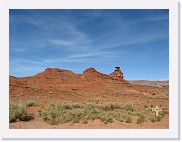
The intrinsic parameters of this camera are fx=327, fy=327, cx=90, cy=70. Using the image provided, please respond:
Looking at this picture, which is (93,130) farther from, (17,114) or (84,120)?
(17,114)

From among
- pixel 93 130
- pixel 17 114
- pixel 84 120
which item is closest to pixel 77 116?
pixel 84 120

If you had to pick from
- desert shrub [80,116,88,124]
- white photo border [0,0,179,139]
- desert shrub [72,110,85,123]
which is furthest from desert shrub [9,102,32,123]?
white photo border [0,0,179,139]

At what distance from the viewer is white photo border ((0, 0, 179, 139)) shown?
993 cm

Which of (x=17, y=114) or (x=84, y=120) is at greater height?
(x=17, y=114)

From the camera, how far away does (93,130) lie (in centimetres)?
1020

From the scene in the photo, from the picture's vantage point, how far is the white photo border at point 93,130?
9930mm

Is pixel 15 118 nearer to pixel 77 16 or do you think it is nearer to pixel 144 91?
pixel 77 16

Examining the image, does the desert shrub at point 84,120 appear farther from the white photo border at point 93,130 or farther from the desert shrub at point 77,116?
the white photo border at point 93,130

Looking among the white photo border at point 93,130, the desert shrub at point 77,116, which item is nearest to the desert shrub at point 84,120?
the desert shrub at point 77,116
